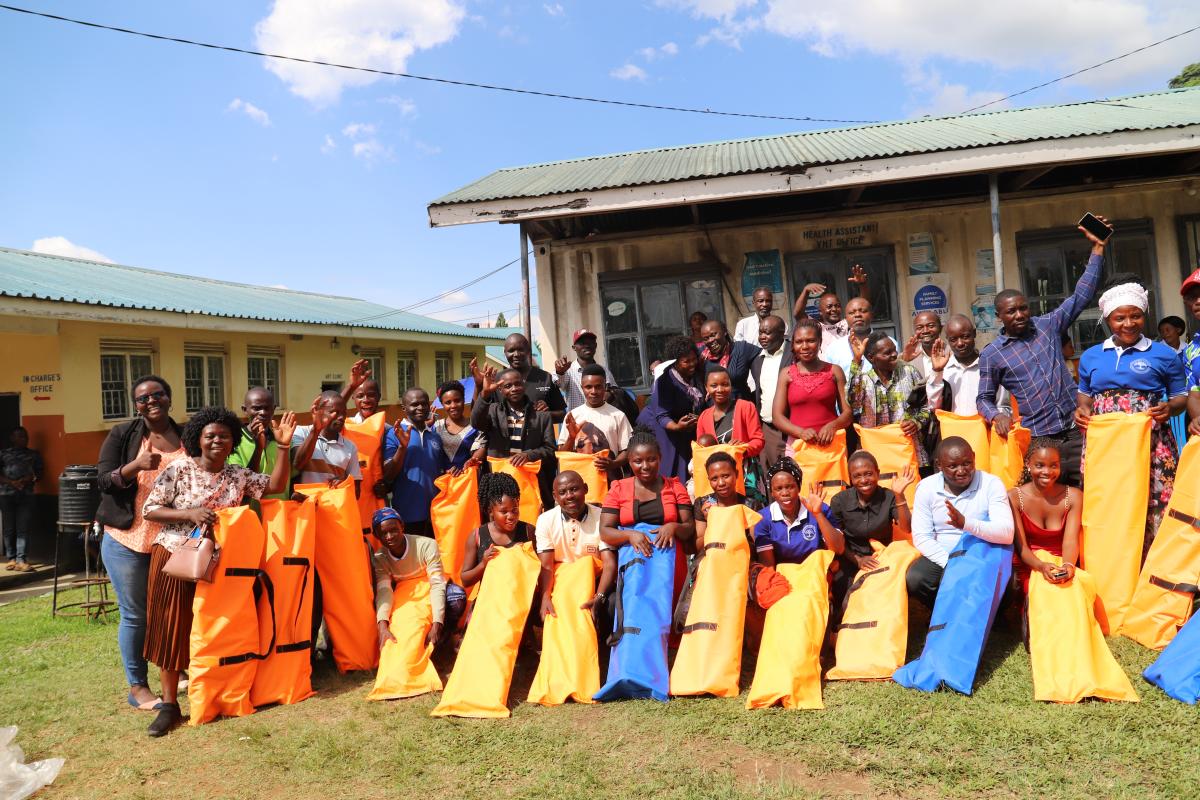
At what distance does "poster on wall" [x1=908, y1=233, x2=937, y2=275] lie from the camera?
7.41m

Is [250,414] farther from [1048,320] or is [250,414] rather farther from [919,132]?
[919,132]

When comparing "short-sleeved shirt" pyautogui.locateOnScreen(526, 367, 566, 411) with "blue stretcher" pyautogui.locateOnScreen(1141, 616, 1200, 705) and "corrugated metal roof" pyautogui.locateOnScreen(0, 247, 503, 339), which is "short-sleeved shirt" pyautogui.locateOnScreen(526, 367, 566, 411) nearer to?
"blue stretcher" pyautogui.locateOnScreen(1141, 616, 1200, 705)

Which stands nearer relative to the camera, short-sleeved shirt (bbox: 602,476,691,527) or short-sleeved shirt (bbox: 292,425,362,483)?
short-sleeved shirt (bbox: 602,476,691,527)

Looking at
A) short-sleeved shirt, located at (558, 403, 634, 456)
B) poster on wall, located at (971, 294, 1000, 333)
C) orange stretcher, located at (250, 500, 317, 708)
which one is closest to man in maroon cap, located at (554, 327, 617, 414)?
short-sleeved shirt, located at (558, 403, 634, 456)

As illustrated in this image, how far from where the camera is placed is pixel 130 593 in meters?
4.00

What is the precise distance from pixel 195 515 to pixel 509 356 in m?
2.43

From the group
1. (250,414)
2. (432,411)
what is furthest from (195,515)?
(432,411)

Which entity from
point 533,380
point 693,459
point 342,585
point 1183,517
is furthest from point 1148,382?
point 342,585

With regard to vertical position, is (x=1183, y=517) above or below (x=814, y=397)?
below

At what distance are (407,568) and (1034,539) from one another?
3.61 meters

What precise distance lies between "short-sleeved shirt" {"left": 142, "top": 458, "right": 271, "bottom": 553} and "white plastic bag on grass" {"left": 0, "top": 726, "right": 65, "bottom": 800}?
1.02m

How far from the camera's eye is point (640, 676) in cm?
377

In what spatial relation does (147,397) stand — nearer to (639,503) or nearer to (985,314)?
(639,503)

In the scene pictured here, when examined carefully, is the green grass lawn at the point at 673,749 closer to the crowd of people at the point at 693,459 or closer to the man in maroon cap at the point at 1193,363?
the crowd of people at the point at 693,459
